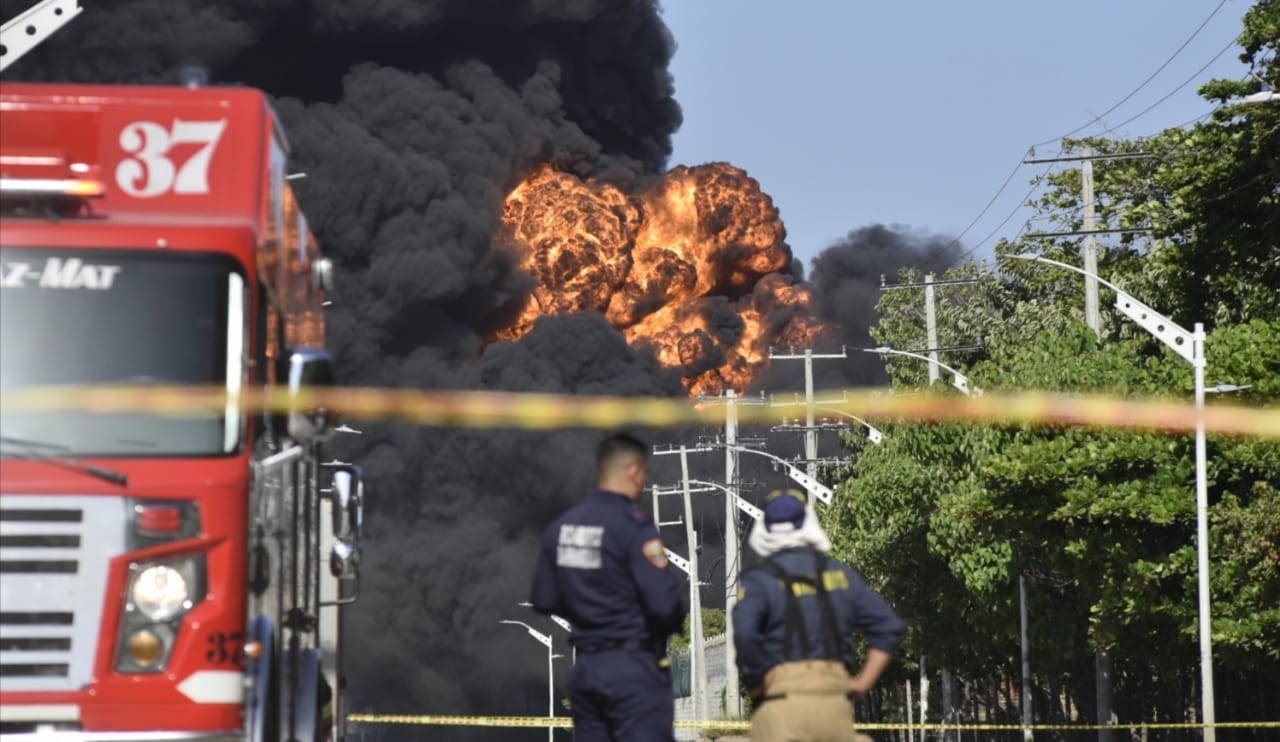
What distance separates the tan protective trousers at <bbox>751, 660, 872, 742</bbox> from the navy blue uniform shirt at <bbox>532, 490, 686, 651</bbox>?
499mm

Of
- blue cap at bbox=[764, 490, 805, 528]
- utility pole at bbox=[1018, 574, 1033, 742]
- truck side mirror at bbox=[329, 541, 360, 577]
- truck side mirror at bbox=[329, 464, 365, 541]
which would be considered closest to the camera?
blue cap at bbox=[764, 490, 805, 528]

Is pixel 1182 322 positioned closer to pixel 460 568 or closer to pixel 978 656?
pixel 978 656

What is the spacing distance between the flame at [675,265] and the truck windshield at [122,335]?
226 feet

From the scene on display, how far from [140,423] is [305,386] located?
69 cm

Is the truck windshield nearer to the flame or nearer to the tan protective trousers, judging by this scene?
the tan protective trousers

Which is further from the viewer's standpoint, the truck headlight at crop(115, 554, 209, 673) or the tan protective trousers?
the tan protective trousers

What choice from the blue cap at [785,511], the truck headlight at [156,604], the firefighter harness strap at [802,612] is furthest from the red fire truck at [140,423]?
the firefighter harness strap at [802,612]

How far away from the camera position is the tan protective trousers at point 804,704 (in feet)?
29.7

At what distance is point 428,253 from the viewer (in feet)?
222

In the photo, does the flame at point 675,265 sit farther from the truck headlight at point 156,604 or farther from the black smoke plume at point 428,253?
the truck headlight at point 156,604

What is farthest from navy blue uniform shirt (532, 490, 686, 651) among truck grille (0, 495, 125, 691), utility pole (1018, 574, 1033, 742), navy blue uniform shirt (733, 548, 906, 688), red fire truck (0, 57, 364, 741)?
utility pole (1018, 574, 1033, 742)

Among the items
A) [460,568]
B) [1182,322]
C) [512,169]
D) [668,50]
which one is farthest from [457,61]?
[1182,322]

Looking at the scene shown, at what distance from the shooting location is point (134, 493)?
347 inches

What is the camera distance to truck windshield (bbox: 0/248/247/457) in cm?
892
